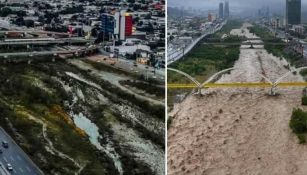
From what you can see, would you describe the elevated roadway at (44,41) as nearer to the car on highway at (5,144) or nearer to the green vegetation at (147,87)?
the green vegetation at (147,87)

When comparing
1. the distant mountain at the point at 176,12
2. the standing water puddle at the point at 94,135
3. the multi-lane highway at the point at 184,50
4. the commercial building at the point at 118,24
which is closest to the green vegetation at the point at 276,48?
the multi-lane highway at the point at 184,50

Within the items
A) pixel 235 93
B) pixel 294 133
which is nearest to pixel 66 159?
pixel 235 93

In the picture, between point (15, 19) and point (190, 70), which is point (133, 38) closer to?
point (190, 70)

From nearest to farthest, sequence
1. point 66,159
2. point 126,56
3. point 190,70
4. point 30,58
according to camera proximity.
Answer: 1. point 66,159
2. point 30,58
3. point 126,56
4. point 190,70

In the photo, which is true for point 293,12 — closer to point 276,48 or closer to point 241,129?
point 276,48

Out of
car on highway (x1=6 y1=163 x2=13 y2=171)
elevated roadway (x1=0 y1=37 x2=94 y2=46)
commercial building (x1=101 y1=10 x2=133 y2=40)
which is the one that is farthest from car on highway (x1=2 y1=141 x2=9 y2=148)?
commercial building (x1=101 y1=10 x2=133 y2=40)

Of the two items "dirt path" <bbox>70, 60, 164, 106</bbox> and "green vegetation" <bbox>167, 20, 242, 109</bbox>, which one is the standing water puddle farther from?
"green vegetation" <bbox>167, 20, 242, 109</bbox>

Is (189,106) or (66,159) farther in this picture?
(189,106)

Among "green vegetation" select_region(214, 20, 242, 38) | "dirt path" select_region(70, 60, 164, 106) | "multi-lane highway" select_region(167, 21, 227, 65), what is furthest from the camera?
"green vegetation" select_region(214, 20, 242, 38)
